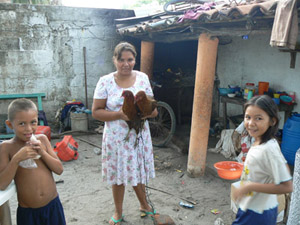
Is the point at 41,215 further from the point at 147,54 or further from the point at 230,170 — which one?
the point at 147,54

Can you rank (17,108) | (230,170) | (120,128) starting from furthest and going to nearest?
1. (120,128)
2. (230,170)
3. (17,108)

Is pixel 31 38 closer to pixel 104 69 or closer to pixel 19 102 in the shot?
pixel 104 69

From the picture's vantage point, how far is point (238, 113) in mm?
7137

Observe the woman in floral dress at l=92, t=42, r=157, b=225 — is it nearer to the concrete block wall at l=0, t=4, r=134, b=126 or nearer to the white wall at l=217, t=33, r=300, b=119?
the white wall at l=217, t=33, r=300, b=119

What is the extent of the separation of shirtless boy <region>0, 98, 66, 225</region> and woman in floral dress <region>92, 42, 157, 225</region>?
82 centimetres

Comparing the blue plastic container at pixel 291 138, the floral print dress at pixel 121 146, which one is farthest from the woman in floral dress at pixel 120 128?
the blue plastic container at pixel 291 138

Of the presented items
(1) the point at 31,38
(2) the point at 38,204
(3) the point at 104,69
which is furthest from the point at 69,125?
(2) the point at 38,204

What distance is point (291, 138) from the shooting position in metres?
4.96

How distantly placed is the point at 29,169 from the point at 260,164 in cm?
168

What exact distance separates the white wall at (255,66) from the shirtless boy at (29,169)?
4.91 meters

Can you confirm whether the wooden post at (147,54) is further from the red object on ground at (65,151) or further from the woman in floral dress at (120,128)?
the woman in floral dress at (120,128)

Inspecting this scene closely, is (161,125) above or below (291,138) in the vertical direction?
below

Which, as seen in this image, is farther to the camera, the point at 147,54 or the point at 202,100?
the point at 147,54

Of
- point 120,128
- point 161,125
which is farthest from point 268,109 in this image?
point 161,125
